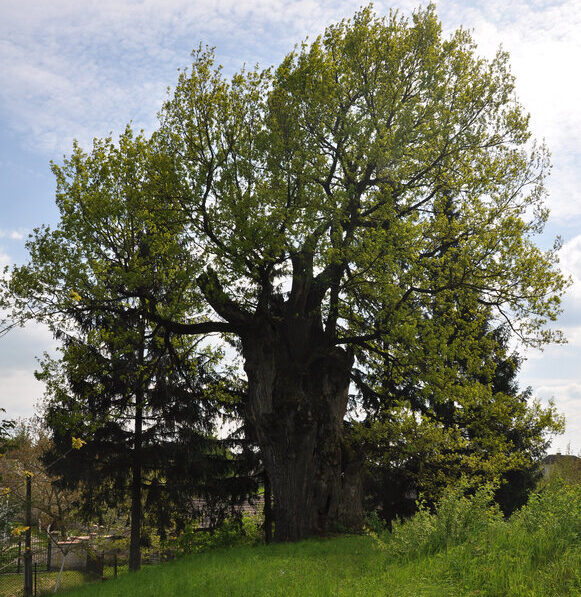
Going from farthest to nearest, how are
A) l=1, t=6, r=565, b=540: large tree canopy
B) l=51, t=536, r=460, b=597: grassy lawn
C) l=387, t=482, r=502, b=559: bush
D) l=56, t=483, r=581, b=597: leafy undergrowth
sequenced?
l=1, t=6, r=565, b=540: large tree canopy
l=387, t=482, r=502, b=559: bush
l=51, t=536, r=460, b=597: grassy lawn
l=56, t=483, r=581, b=597: leafy undergrowth

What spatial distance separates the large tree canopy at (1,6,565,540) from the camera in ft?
48.3

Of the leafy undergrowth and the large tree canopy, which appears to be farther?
the large tree canopy

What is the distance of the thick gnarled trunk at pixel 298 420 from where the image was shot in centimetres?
1528

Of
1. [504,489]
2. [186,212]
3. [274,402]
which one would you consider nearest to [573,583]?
[274,402]

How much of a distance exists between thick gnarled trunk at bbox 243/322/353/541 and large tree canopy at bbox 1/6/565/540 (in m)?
0.04

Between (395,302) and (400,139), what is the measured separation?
14.8ft

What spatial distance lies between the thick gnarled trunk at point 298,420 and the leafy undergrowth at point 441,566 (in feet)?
14.2

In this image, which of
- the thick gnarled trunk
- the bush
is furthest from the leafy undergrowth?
the thick gnarled trunk

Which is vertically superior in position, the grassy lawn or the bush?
the bush

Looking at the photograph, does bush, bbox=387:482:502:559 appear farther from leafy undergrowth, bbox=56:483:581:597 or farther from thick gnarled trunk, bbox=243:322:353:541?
thick gnarled trunk, bbox=243:322:353:541

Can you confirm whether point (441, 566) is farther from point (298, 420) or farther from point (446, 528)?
point (298, 420)

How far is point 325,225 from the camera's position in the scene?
597 inches

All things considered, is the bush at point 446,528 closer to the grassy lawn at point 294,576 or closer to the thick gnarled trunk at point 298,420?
the grassy lawn at point 294,576

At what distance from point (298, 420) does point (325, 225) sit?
17.5 feet
